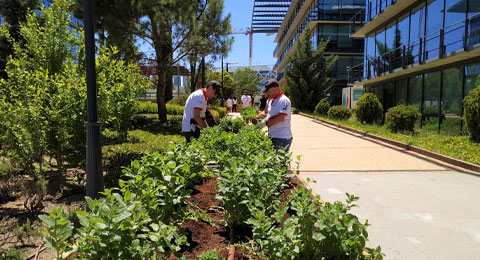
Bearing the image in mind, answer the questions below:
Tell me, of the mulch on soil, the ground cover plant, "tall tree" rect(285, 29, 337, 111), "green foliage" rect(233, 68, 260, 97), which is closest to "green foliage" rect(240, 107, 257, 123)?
the mulch on soil

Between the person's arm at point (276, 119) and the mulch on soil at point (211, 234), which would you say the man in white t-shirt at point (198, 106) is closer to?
the person's arm at point (276, 119)

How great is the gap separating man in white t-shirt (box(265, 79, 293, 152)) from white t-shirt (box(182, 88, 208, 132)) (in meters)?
1.11

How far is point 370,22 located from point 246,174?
851 inches

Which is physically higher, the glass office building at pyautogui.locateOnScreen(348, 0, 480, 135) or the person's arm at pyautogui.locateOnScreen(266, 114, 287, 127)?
the glass office building at pyautogui.locateOnScreen(348, 0, 480, 135)

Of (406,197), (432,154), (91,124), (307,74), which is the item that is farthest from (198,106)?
(307,74)

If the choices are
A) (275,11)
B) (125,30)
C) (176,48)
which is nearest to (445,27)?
(176,48)

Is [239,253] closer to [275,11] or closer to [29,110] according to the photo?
[29,110]

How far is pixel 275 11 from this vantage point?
86250 mm

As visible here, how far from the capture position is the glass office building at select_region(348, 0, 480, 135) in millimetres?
13078

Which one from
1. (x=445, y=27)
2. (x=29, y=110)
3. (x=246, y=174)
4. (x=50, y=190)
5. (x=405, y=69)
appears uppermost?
(x=445, y=27)

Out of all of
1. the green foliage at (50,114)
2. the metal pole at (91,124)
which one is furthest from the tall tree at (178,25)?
the metal pole at (91,124)

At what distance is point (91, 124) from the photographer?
3.07m

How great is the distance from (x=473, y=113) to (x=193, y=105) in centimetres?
881

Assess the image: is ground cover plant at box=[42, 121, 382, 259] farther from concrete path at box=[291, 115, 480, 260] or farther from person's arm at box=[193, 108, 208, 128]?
person's arm at box=[193, 108, 208, 128]
